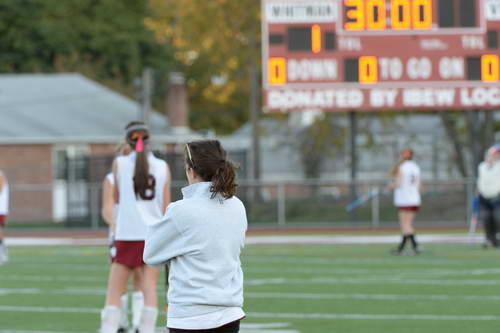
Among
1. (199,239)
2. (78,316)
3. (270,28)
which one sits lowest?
(78,316)

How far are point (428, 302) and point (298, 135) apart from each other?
3847 cm

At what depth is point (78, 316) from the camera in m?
12.1

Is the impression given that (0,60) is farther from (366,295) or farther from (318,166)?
(366,295)

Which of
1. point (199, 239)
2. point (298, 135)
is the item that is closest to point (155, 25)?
point (298, 135)

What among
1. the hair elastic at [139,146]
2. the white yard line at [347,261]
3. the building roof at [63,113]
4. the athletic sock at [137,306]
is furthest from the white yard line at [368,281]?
the building roof at [63,113]

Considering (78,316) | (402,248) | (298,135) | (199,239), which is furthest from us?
(298,135)

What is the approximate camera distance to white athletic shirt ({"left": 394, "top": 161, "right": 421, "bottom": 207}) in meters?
19.2

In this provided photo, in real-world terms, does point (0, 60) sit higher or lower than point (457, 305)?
higher

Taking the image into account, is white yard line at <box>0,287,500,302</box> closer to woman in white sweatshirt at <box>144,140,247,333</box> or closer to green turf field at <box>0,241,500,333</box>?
green turf field at <box>0,241,500,333</box>

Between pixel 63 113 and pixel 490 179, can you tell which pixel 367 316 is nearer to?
pixel 490 179

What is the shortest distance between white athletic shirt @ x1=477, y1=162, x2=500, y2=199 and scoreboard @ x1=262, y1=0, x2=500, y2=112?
24.0ft

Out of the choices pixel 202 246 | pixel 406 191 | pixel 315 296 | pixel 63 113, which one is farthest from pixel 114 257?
pixel 63 113

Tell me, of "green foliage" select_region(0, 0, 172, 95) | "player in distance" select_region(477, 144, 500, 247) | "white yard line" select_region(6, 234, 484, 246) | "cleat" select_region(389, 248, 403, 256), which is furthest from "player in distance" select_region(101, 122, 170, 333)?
"green foliage" select_region(0, 0, 172, 95)

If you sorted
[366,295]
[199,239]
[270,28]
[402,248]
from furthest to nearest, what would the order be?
[270,28] < [402,248] < [366,295] < [199,239]
